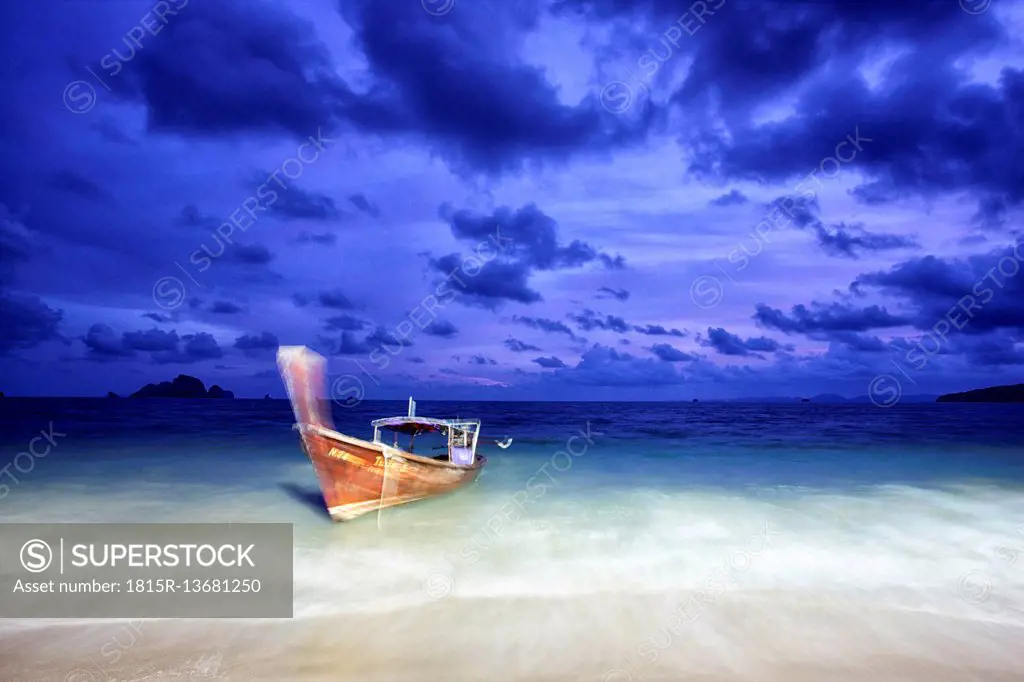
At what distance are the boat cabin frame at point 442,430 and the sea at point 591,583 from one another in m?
1.39

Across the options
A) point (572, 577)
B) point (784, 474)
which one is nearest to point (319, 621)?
point (572, 577)

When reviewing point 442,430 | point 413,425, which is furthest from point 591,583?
point 442,430

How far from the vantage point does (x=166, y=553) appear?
12.1 metres

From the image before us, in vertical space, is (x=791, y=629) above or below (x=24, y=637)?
below

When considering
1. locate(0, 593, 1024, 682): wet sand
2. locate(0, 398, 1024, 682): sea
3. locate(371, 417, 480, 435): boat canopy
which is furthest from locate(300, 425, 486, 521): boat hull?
locate(0, 593, 1024, 682): wet sand

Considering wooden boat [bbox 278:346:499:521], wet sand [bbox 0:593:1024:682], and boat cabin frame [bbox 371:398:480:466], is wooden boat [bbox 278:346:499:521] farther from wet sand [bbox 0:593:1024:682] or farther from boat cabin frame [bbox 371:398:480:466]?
wet sand [bbox 0:593:1024:682]

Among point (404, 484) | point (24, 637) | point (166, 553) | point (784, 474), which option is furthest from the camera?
point (784, 474)

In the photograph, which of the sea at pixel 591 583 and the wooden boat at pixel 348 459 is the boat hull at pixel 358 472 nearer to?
the wooden boat at pixel 348 459

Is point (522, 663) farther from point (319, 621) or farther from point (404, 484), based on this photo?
point (404, 484)

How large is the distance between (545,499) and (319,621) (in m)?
10.7

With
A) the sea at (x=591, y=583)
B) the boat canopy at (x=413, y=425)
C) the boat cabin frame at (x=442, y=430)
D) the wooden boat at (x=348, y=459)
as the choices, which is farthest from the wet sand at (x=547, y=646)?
the boat cabin frame at (x=442, y=430)

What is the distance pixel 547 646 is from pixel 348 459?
676 cm

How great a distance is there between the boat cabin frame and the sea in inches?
54.8

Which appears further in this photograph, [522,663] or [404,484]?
[404,484]
